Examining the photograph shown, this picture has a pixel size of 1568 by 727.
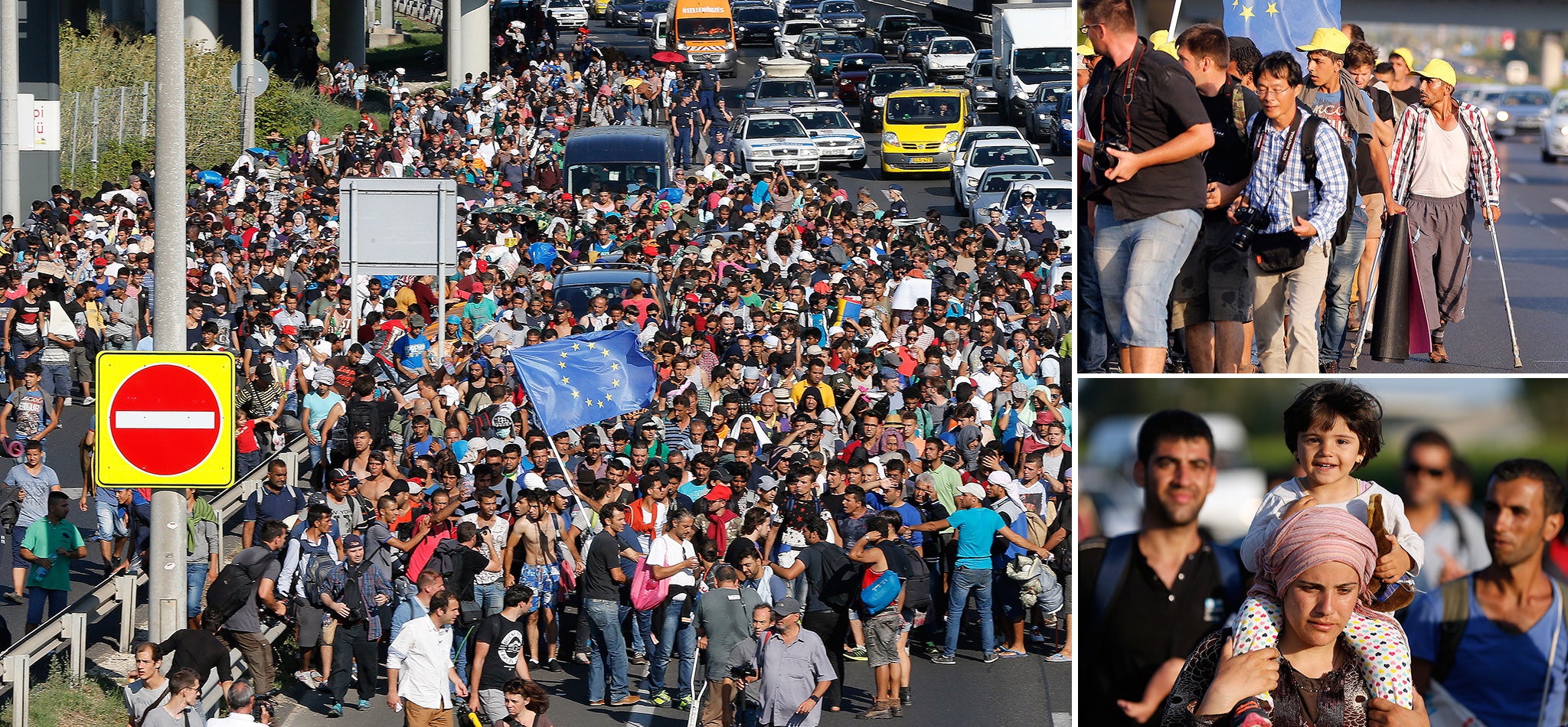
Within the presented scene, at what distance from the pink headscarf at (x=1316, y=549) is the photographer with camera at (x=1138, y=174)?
1.46 meters

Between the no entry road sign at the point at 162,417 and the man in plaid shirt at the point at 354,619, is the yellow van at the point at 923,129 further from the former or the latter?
the no entry road sign at the point at 162,417

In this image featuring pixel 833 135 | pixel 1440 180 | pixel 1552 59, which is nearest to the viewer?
pixel 1552 59

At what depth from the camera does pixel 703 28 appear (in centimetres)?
5722

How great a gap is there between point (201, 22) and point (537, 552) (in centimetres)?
4304

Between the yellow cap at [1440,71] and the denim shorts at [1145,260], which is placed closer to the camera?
the denim shorts at [1145,260]

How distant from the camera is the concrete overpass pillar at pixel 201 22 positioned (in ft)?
168

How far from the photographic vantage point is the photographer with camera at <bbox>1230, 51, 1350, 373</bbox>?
18.7ft

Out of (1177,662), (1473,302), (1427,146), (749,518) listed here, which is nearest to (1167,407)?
(1177,662)

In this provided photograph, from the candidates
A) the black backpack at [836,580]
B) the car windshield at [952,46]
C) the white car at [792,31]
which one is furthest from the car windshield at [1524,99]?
the white car at [792,31]

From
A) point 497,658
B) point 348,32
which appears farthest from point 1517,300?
point 348,32

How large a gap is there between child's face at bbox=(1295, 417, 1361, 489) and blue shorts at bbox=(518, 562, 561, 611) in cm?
946

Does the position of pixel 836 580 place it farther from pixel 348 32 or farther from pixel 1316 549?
pixel 348 32

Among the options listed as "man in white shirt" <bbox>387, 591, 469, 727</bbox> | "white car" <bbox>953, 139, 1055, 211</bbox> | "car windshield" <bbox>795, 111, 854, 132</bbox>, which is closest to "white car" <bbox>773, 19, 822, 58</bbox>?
"car windshield" <bbox>795, 111, 854, 132</bbox>

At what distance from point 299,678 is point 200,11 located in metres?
43.0
